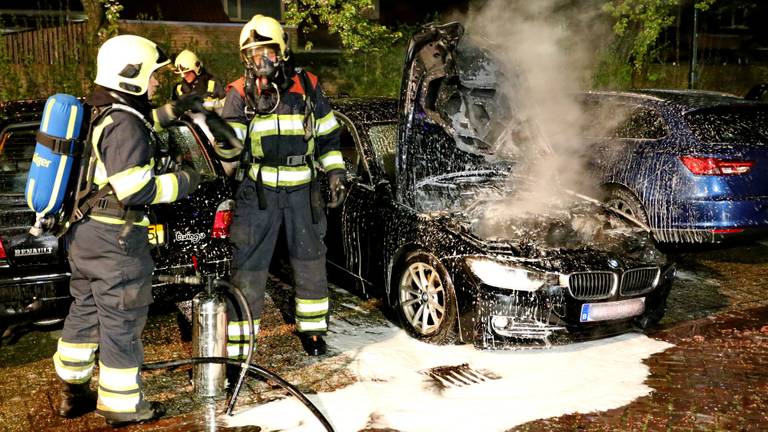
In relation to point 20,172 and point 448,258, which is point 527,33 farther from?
point 20,172

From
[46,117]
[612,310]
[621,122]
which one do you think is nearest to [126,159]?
[46,117]

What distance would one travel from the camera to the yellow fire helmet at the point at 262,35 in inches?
183

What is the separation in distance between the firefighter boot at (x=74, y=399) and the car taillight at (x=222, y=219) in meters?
1.32

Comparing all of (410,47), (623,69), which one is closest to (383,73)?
(623,69)

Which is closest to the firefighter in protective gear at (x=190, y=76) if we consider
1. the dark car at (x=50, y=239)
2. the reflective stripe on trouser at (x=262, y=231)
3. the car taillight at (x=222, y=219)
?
the dark car at (x=50, y=239)

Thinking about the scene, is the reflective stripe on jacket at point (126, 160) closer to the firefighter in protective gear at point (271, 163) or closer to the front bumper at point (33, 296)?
the firefighter in protective gear at point (271, 163)

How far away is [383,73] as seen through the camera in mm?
14430

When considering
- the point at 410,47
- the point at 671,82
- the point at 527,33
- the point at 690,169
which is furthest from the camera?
the point at 671,82

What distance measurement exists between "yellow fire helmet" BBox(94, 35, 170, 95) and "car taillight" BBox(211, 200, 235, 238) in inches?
54.6

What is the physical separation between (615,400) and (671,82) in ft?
50.7

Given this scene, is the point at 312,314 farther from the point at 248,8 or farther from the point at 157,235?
the point at 248,8

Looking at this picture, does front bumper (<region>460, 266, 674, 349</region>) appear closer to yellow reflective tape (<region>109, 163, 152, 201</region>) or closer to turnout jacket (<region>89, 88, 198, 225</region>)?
turnout jacket (<region>89, 88, 198, 225</region>)

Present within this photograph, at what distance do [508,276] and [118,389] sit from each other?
2394mm

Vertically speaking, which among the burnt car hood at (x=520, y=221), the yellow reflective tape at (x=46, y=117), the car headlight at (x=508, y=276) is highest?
the yellow reflective tape at (x=46, y=117)
